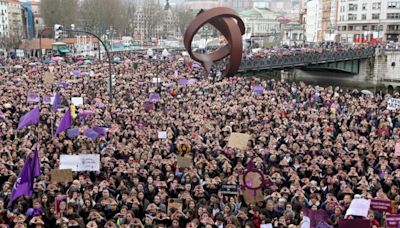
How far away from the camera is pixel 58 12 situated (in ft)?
310

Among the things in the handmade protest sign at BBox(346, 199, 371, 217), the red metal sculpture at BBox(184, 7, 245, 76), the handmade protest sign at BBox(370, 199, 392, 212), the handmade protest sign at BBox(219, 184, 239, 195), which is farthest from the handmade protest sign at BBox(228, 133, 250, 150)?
the red metal sculpture at BBox(184, 7, 245, 76)

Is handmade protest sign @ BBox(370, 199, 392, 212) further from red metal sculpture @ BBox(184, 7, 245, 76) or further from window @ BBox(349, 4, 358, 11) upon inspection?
window @ BBox(349, 4, 358, 11)

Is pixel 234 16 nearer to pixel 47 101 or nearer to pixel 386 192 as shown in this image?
pixel 47 101

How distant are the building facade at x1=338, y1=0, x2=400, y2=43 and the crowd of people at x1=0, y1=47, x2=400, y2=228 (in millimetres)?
64742

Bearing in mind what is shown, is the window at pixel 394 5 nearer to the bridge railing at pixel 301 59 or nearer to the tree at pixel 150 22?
the bridge railing at pixel 301 59

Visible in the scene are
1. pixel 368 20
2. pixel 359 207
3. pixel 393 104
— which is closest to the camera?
pixel 359 207

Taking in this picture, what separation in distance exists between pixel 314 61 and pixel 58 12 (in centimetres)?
5937

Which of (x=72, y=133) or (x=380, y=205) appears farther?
(x=72, y=133)

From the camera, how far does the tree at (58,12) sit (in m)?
94.2

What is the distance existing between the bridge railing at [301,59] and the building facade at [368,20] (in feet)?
97.1

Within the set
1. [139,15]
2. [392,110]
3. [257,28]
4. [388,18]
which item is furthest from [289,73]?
[257,28]

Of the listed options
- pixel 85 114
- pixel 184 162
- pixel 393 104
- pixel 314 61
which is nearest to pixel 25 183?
pixel 184 162

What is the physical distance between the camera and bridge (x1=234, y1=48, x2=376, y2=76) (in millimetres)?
42906

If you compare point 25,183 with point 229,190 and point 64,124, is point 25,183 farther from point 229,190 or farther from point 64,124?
point 64,124
